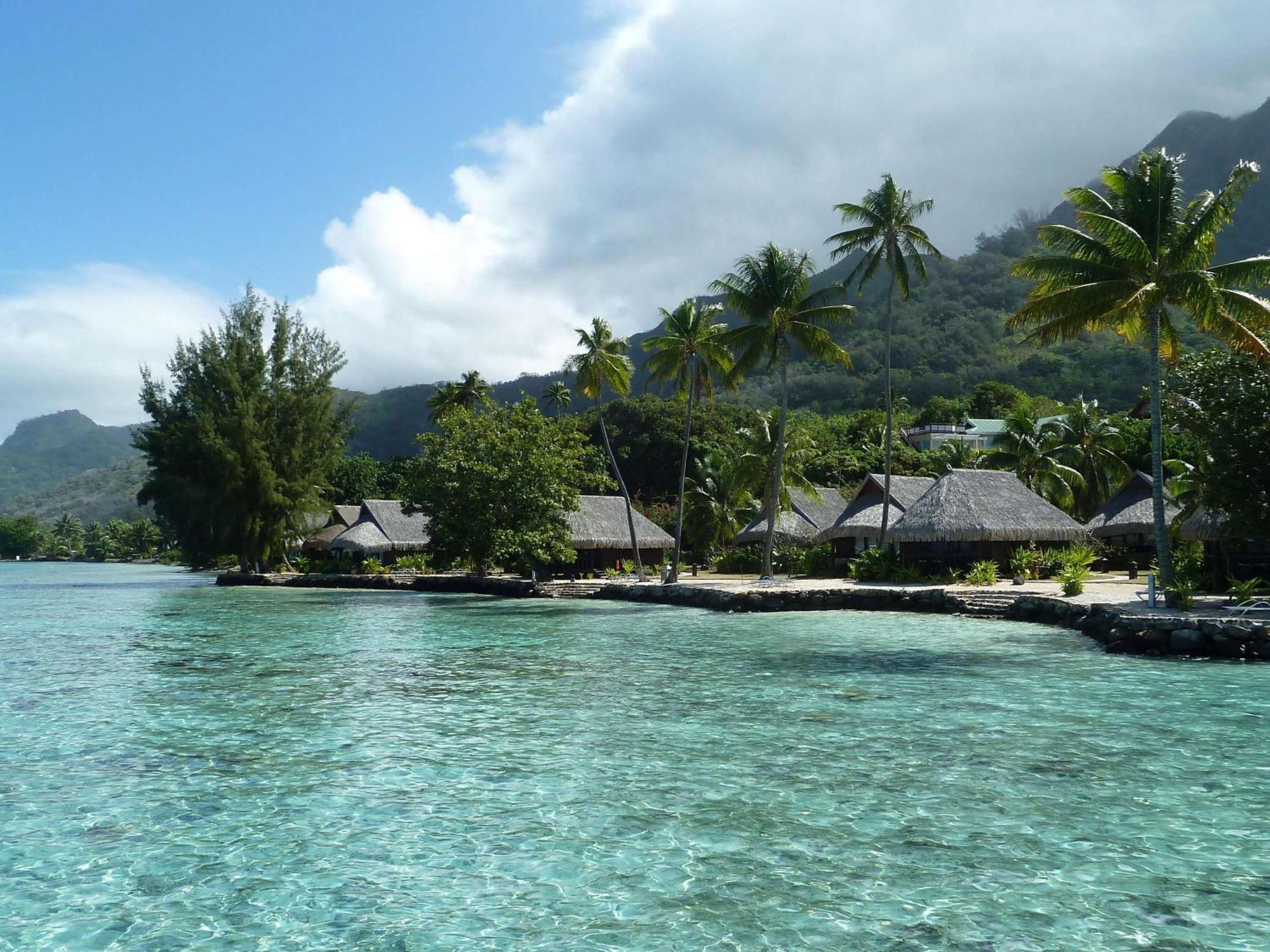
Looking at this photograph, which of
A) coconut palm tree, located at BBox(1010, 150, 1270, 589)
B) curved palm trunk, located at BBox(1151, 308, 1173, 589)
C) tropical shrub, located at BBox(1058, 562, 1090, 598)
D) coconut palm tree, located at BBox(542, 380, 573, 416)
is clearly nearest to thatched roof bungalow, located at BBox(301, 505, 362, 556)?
coconut palm tree, located at BBox(542, 380, 573, 416)

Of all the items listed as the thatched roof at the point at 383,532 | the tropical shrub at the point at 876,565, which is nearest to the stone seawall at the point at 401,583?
the thatched roof at the point at 383,532

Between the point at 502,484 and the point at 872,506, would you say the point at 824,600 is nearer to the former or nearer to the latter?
the point at 872,506

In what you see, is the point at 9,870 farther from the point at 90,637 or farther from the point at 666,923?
the point at 90,637

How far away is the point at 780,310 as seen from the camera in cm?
3234

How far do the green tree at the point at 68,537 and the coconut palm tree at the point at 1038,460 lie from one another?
135 meters

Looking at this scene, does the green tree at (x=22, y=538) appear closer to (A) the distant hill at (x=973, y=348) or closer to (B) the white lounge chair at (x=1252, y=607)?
(A) the distant hill at (x=973, y=348)

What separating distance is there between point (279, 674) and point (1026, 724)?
11538 mm

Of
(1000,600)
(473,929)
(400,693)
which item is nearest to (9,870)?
(473,929)

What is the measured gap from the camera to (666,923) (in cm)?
580

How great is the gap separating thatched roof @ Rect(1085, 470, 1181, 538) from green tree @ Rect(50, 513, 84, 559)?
140326mm

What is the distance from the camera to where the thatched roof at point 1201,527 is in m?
27.6

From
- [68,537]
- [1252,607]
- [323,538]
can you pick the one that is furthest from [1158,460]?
[68,537]

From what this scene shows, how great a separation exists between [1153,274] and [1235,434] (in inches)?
153

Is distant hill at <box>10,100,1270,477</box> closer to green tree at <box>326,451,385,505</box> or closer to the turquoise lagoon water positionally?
green tree at <box>326,451,385,505</box>
